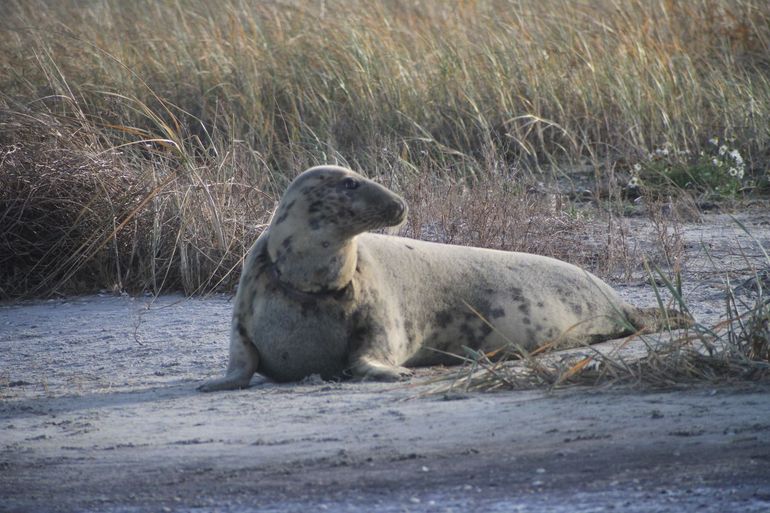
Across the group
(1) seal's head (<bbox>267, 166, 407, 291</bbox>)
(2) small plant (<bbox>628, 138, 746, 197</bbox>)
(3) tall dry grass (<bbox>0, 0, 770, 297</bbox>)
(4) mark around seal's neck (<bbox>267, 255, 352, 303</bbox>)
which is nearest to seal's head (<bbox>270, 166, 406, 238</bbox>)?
(1) seal's head (<bbox>267, 166, 407, 291</bbox>)

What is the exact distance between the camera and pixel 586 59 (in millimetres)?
10617

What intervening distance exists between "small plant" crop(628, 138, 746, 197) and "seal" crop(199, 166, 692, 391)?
3.92 m

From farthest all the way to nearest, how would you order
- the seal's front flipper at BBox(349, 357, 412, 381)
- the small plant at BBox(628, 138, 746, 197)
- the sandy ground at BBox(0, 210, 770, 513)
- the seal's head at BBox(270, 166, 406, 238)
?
the small plant at BBox(628, 138, 746, 197)
the seal's head at BBox(270, 166, 406, 238)
the seal's front flipper at BBox(349, 357, 412, 381)
the sandy ground at BBox(0, 210, 770, 513)

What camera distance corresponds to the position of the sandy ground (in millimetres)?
3520

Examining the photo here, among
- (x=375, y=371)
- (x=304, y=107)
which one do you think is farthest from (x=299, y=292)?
(x=304, y=107)

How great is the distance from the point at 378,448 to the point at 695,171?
20.1ft

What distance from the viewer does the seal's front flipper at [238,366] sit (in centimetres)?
501

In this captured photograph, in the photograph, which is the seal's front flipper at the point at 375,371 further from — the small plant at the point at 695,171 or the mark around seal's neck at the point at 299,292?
the small plant at the point at 695,171

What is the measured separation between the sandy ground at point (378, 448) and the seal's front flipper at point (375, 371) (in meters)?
0.10

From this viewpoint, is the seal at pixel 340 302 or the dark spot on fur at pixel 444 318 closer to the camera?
the seal at pixel 340 302

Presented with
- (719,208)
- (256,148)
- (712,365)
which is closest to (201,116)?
(256,148)

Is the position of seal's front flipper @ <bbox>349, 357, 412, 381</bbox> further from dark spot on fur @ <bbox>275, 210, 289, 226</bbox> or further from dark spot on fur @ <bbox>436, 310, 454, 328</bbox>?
dark spot on fur @ <bbox>275, 210, 289, 226</bbox>

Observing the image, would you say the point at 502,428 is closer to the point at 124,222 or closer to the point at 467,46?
the point at 124,222

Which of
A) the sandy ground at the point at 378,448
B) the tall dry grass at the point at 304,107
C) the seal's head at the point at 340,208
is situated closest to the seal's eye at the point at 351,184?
the seal's head at the point at 340,208
